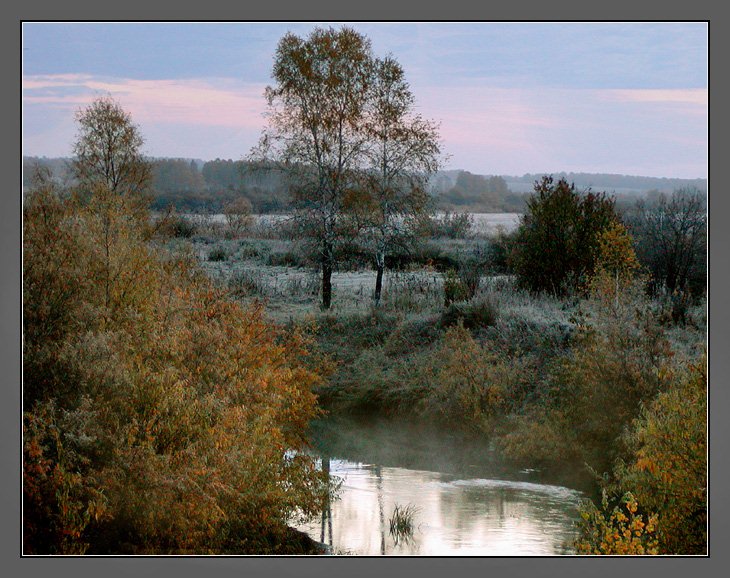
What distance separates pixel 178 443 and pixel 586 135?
15.9ft

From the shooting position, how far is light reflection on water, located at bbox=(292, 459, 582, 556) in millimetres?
A: 9180

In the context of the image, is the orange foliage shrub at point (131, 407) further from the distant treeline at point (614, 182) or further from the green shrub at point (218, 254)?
the distant treeline at point (614, 182)

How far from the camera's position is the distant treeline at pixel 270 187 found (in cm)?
1037

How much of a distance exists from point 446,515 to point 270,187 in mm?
3858

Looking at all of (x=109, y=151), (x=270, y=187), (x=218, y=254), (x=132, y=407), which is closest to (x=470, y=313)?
(x=270, y=187)

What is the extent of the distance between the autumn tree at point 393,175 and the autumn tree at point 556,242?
1.22 metres

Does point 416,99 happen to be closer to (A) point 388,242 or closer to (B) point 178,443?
(A) point 388,242

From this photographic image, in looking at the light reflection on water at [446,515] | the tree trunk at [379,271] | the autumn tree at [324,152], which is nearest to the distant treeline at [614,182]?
the tree trunk at [379,271]

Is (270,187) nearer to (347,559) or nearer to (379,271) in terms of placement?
(379,271)

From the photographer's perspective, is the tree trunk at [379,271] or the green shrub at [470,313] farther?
the green shrub at [470,313]

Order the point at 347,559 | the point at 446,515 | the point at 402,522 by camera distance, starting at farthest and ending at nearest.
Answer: the point at 446,515, the point at 402,522, the point at 347,559

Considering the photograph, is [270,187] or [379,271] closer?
[270,187]

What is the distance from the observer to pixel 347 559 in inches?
324

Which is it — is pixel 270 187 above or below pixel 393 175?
below
